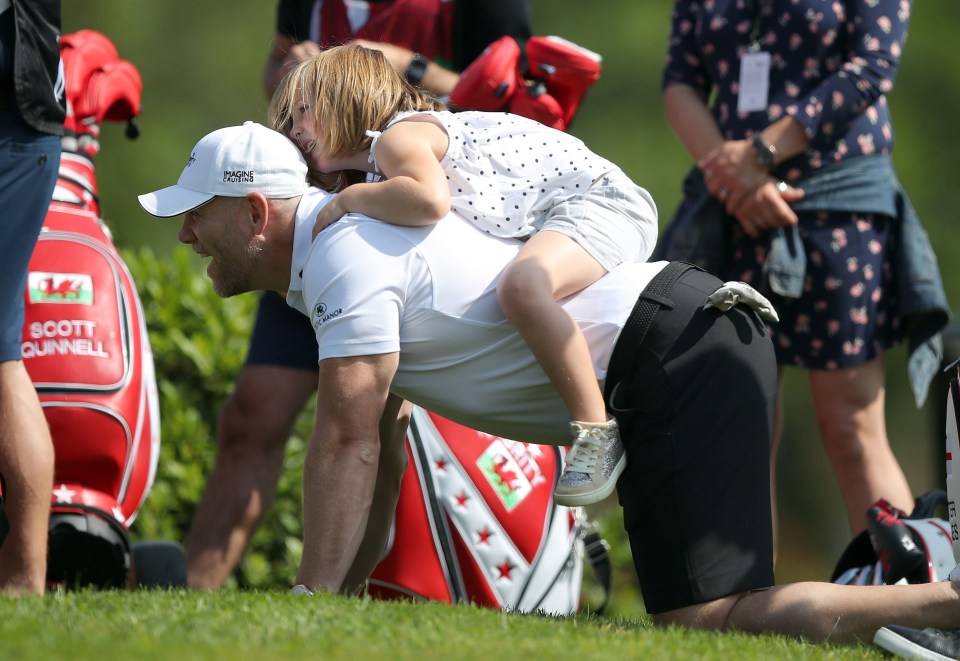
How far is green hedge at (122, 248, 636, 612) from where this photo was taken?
6512 millimetres

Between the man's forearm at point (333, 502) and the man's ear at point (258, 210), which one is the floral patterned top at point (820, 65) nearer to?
the man's ear at point (258, 210)

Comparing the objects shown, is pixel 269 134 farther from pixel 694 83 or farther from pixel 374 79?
pixel 694 83

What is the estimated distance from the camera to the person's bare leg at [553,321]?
3.60 meters

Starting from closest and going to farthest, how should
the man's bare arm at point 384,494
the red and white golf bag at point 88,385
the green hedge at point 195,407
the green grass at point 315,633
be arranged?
1. the green grass at point 315,633
2. the man's bare arm at point 384,494
3. the red and white golf bag at point 88,385
4. the green hedge at point 195,407

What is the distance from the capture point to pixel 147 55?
11367 mm

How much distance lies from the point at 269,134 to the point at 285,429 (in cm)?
170

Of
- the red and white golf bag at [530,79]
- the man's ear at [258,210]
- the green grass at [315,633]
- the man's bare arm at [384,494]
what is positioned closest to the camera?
the green grass at [315,633]

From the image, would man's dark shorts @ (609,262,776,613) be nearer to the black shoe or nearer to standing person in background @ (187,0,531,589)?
the black shoe

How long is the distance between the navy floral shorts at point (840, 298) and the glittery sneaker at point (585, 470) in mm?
1687

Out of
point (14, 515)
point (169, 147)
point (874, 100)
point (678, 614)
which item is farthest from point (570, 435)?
point (169, 147)

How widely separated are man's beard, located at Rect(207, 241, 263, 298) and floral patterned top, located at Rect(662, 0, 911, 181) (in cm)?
223

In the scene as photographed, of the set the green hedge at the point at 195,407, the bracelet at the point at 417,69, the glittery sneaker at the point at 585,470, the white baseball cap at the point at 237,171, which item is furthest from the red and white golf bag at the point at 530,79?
the green hedge at the point at 195,407

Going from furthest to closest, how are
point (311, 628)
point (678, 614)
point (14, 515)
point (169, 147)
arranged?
point (169, 147), point (14, 515), point (678, 614), point (311, 628)

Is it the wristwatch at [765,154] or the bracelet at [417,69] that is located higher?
the bracelet at [417,69]
